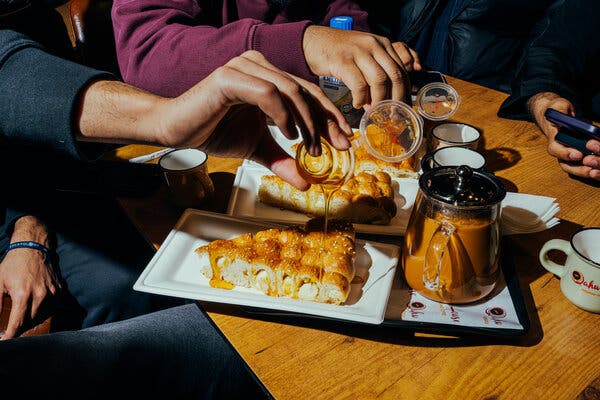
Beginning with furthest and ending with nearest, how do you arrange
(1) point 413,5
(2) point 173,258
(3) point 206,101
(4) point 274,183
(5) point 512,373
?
1. (1) point 413,5
2. (4) point 274,183
3. (2) point 173,258
4. (3) point 206,101
5. (5) point 512,373

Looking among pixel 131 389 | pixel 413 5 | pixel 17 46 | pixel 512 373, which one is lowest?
pixel 131 389

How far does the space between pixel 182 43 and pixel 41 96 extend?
1.58 feet

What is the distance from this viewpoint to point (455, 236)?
79cm

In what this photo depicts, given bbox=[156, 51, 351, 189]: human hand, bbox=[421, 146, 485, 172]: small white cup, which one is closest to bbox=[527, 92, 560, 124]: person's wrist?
bbox=[421, 146, 485, 172]: small white cup

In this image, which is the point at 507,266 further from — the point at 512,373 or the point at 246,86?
the point at 246,86

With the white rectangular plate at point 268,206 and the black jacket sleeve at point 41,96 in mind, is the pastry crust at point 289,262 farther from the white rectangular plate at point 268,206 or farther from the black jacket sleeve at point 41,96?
the black jacket sleeve at point 41,96

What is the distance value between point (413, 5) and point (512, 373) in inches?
84.8

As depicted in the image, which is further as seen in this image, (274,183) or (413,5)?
(413,5)

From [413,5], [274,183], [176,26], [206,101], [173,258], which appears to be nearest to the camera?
[206,101]

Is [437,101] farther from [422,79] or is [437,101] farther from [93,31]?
[93,31]

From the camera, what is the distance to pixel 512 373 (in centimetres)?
77

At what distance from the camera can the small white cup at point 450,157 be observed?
3.97 ft

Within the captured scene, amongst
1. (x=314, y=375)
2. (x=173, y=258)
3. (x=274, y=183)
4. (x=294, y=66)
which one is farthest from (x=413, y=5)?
(x=314, y=375)

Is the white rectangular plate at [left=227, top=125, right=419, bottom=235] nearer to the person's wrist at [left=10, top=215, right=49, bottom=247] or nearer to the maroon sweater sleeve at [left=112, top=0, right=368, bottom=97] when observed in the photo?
the maroon sweater sleeve at [left=112, top=0, right=368, bottom=97]
